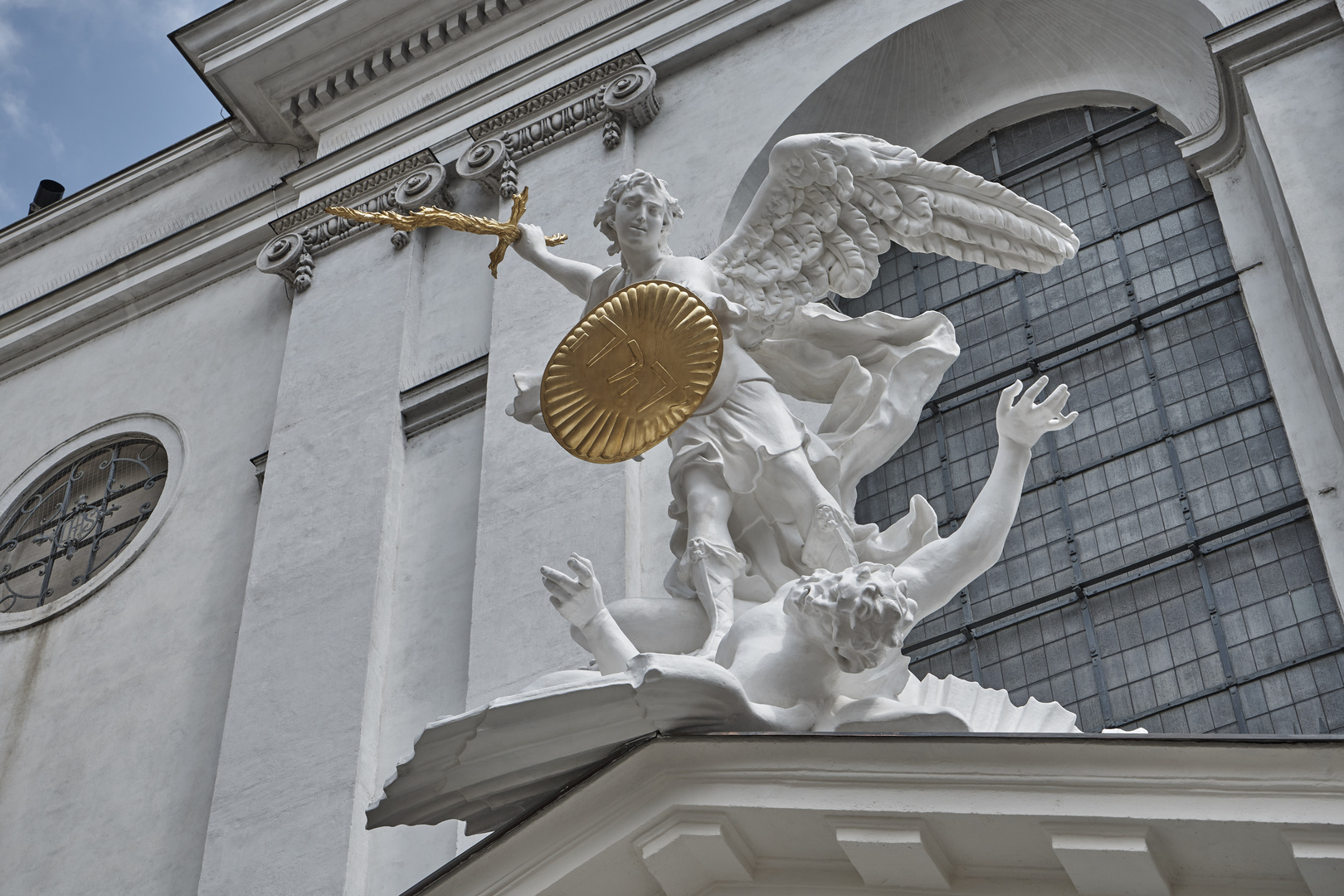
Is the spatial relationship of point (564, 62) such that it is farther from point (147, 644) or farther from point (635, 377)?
point (635, 377)

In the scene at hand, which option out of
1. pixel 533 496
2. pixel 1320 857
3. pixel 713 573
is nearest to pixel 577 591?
pixel 713 573

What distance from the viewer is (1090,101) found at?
10.8 metres

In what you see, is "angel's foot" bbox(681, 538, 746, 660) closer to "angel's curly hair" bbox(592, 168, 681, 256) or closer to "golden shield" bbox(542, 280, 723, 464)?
"golden shield" bbox(542, 280, 723, 464)

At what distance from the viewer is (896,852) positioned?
5273mm

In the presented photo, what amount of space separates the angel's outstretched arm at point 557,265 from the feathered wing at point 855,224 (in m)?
0.57

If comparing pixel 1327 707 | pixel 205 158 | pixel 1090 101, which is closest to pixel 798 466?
pixel 1327 707

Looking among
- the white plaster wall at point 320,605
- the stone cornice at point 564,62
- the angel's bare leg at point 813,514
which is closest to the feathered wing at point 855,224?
the angel's bare leg at point 813,514

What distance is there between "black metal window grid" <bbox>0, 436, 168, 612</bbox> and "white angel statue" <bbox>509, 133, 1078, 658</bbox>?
556cm

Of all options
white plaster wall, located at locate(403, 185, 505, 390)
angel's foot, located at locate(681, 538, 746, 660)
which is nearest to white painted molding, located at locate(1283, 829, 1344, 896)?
angel's foot, located at locate(681, 538, 746, 660)

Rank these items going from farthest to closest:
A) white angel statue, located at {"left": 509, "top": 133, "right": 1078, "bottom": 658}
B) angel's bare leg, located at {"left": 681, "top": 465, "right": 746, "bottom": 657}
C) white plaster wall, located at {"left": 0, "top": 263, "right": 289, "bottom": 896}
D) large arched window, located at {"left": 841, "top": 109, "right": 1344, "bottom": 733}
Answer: white plaster wall, located at {"left": 0, "top": 263, "right": 289, "bottom": 896} → large arched window, located at {"left": 841, "top": 109, "right": 1344, "bottom": 733} → white angel statue, located at {"left": 509, "top": 133, "right": 1078, "bottom": 658} → angel's bare leg, located at {"left": 681, "top": 465, "right": 746, "bottom": 657}

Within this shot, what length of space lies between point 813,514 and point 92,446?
7.58 meters

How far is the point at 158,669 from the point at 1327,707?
21.2ft

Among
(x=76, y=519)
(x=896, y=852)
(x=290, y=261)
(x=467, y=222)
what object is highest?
(x=290, y=261)

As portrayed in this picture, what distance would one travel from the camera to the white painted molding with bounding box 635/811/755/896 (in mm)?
5508
